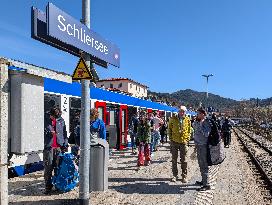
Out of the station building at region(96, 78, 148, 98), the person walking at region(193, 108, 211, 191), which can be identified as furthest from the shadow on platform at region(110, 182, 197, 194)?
the station building at region(96, 78, 148, 98)

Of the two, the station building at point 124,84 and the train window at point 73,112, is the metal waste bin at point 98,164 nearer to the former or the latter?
the train window at point 73,112

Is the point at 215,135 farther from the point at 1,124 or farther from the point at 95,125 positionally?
the point at 1,124

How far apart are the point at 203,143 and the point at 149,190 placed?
1539mm

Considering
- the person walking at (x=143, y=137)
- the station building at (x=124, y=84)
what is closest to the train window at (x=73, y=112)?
the person walking at (x=143, y=137)

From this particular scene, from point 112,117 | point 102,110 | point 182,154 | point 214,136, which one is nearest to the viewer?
point 214,136

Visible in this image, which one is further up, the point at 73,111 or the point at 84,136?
the point at 73,111

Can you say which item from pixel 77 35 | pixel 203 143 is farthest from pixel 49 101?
pixel 77 35

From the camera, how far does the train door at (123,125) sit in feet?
59.9

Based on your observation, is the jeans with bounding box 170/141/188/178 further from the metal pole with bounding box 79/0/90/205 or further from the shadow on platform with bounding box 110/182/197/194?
the metal pole with bounding box 79/0/90/205

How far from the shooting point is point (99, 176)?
307 inches

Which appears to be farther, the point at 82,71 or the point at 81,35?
the point at 82,71

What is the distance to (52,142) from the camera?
807 cm

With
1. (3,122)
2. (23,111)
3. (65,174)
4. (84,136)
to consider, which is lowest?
(65,174)

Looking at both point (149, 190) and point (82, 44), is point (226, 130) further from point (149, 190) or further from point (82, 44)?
point (82, 44)
